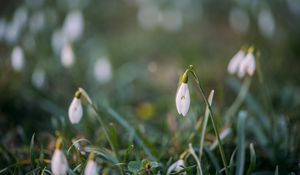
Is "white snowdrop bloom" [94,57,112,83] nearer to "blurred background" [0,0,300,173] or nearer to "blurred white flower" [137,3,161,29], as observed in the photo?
"blurred background" [0,0,300,173]

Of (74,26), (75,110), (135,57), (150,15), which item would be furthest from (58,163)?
(150,15)

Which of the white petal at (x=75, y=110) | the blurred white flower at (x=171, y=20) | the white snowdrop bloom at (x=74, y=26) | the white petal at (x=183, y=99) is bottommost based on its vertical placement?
the white petal at (x=75, y=110)

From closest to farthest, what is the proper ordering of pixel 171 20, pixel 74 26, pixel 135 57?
pixel 74 26
pixel 135 57
pixel 171 20

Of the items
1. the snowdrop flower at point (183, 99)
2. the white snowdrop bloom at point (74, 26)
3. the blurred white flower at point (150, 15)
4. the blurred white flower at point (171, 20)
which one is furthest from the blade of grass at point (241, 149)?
the blurred white flower at point (150, 15)

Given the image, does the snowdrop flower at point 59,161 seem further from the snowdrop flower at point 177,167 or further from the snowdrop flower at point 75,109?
the snowdrop flower at point 177,167

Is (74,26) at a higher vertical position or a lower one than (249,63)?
higher

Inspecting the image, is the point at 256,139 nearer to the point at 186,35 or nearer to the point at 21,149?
the point at 21,149

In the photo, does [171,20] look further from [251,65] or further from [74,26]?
[251,65]

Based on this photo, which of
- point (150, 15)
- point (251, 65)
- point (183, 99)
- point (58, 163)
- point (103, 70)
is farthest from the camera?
point (150, 15)

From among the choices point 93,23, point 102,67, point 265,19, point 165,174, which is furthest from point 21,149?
point 93,23
